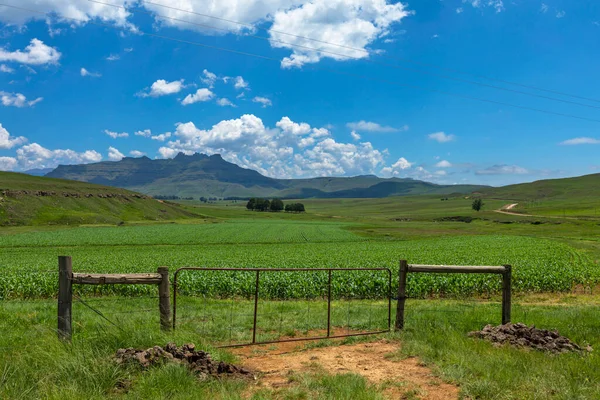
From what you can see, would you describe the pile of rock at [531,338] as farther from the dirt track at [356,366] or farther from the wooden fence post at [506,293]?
the dirt track at [356,366]

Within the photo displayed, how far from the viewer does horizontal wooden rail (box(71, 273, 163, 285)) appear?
798cm

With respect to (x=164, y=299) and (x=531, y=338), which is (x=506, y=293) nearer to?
(x=531, y=338)

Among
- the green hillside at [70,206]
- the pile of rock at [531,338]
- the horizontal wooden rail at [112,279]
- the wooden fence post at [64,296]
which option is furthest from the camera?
the green hillside at [70,206]

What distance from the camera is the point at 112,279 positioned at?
806 cm

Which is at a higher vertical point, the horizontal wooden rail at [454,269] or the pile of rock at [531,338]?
the horizontal wooden rail at [454,269]

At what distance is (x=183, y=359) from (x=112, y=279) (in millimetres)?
2577

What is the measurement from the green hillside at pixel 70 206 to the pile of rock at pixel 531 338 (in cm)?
10790

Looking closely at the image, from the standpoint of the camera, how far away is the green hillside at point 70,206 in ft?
339

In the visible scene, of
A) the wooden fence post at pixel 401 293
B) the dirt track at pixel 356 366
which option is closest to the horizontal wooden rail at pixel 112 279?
the dirt track at pixel 356 366

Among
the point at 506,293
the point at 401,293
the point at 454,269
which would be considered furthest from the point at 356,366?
the point at 506,293

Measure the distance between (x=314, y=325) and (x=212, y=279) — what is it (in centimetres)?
947

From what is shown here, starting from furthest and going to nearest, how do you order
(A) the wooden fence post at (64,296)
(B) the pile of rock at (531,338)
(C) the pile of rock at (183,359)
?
(B) the pile of rock at (531,338) → (A) the wooden fence post at (64,296) → (C) the pile of rock at (183,359)

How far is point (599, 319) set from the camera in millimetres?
11469

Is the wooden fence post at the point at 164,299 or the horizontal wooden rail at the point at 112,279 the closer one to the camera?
the horizontal wooden rail at the point at 112,279
